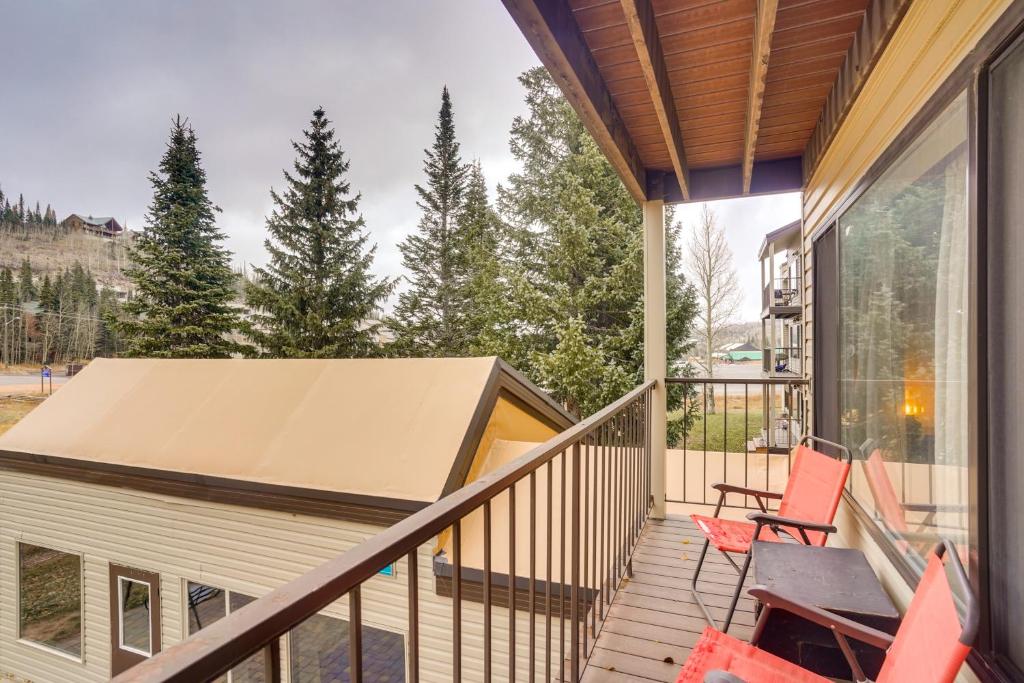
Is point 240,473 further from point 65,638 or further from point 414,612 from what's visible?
point 414,612

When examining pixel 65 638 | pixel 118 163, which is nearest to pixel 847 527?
pixel 65 638

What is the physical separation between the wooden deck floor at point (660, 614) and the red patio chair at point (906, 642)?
0.60 metres

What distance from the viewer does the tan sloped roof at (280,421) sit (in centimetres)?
453

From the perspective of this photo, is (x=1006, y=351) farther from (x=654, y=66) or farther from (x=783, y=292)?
(x=783, y=292)

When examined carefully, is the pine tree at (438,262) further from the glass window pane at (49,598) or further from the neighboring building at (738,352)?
the glass window pane at (49,598)

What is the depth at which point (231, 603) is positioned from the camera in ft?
17.0

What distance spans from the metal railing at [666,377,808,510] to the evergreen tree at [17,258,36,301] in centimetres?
2224

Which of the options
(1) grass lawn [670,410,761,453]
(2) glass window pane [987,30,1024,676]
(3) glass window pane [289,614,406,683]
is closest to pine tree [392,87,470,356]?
(1) grass lawn [670,410,761,453]

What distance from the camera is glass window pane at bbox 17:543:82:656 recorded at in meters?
6.30

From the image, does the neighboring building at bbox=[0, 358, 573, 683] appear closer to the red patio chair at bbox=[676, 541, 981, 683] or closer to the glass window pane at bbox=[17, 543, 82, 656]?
the glass window pane at bbox=[17, 543, 82, 656]

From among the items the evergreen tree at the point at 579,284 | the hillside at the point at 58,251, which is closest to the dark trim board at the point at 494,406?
the evergreen tree at the point at 579,284

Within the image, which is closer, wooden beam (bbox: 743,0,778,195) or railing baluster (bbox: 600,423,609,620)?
wooden beam (bbox: 743,0,778,195)

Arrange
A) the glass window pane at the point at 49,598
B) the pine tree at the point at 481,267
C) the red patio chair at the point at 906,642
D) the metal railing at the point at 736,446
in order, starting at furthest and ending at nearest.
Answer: the pine tree at the point at 481,267 → the glass window pane at the point at 49,598 → the metal railing at the point at 736,446 → the red patio chair at the point at 906,642

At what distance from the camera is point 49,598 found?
6.56 m
